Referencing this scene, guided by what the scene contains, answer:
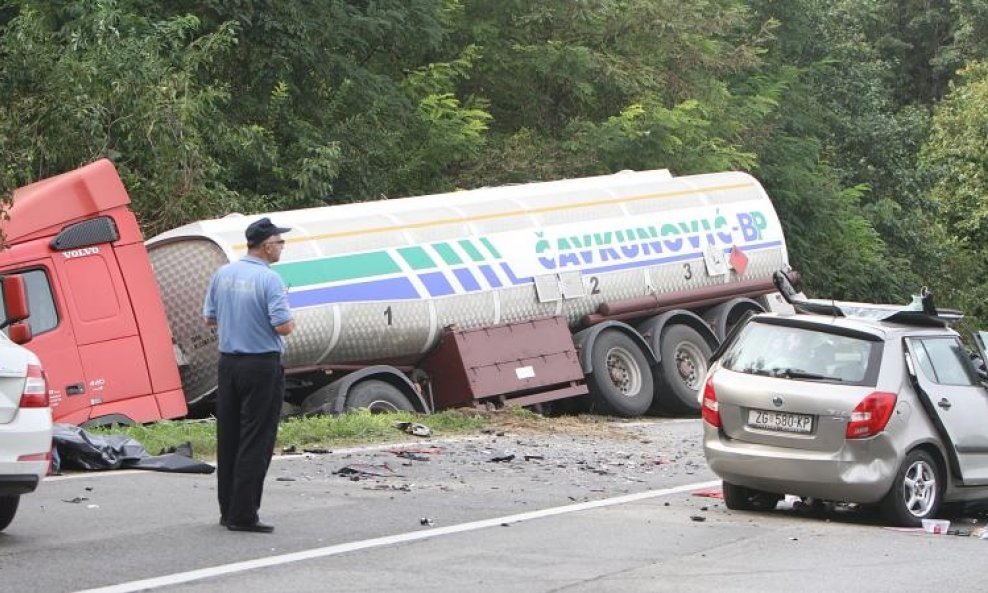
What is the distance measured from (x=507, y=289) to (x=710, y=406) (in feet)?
31.0

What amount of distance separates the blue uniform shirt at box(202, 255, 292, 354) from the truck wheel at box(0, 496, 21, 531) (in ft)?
4.95

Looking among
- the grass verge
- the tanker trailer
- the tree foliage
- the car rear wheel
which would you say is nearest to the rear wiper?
the car rear wheel

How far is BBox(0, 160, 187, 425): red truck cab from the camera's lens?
1673 centimetres

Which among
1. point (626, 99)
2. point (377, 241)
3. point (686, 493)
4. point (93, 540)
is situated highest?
point (626, 99)

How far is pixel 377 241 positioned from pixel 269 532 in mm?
10417

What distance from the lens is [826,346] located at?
12.1 meters

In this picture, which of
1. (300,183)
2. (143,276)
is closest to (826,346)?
(143,276)

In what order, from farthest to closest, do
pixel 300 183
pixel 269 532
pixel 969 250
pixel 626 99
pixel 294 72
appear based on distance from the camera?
pixel 969 250 → pixel 626 99 → pixel 294 72 → pixel 300 183 → pixel 269 532

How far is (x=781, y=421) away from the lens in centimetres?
1192

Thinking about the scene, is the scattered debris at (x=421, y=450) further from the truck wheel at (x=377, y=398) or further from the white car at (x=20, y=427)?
the white car at (x=20, y=427)

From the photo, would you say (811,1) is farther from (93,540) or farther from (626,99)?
(93,540)

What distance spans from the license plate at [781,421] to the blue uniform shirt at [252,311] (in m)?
3.80

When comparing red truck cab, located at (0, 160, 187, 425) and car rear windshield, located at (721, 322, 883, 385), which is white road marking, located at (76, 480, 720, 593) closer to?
car rear windshield, located at (721, 322, 883, 385)

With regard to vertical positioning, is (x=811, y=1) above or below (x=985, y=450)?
above
